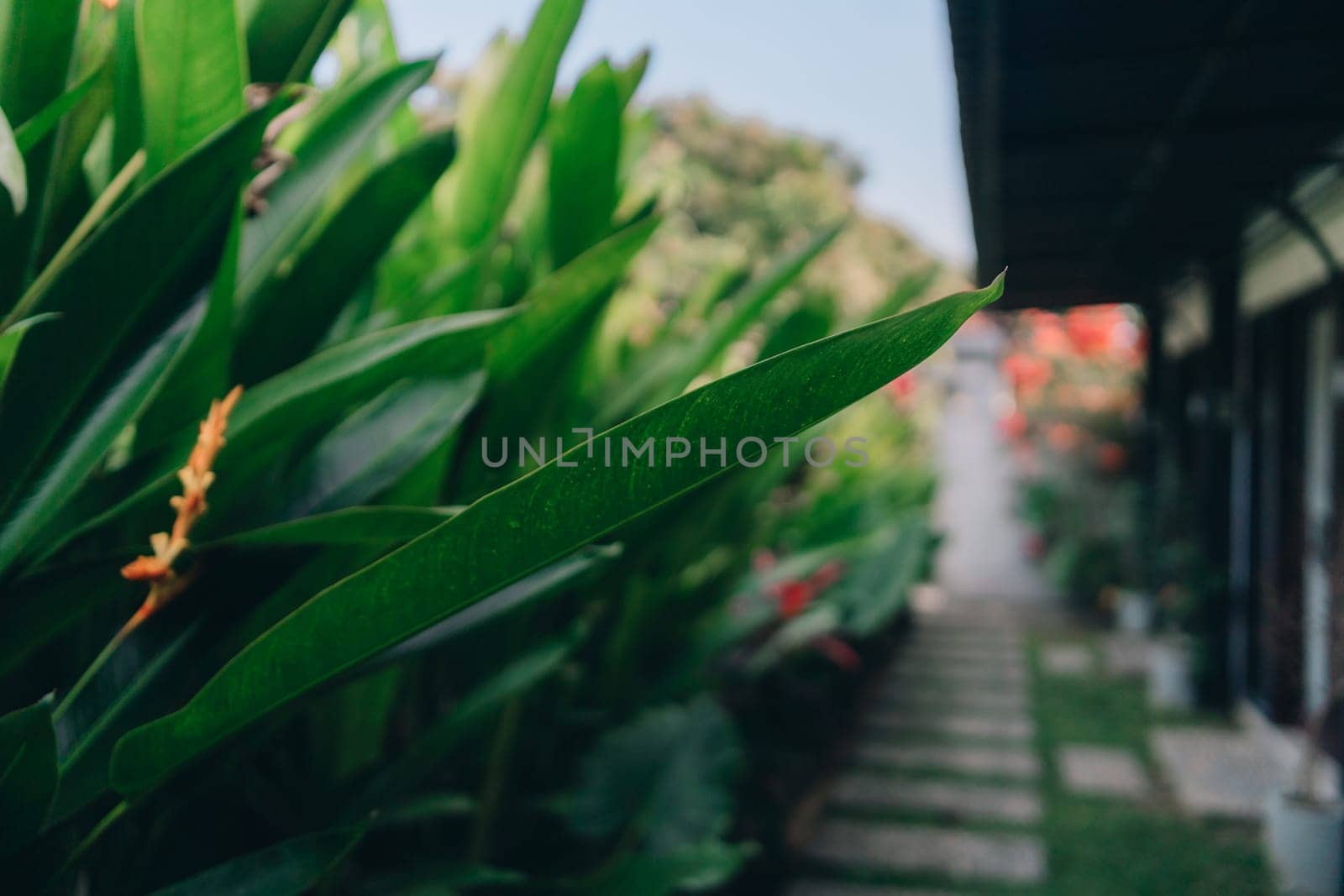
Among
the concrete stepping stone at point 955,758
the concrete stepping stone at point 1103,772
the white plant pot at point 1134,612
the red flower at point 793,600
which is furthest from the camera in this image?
the white plant pot at point 1134,612

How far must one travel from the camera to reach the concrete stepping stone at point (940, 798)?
3.42 meters

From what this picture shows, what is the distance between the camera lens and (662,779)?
1402 mm

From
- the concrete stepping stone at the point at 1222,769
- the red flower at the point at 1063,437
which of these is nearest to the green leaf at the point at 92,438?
the concrete stepping stone at the point at 1222,769

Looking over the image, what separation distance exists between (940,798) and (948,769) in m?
0.36

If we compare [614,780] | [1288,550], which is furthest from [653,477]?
[1288,550]

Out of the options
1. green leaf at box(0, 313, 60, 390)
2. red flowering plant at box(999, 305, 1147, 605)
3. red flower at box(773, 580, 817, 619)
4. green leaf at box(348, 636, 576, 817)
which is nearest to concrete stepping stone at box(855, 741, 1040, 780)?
red flower at box(773, 580, 817, 619)

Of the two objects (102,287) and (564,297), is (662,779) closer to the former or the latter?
(564,297)

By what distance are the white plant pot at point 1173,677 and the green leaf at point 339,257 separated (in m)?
4.78

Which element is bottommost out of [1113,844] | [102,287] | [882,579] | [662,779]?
[1113,844]

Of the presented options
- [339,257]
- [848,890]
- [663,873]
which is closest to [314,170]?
[339,257]

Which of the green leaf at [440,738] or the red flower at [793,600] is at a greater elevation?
the green leaf at [440,738]

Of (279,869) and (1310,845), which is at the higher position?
(279,869)

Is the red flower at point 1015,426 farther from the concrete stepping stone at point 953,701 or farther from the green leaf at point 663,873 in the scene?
the green leaf at point 663,873

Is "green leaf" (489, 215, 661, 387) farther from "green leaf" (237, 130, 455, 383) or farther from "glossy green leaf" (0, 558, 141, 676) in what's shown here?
"glossy green leaf" (0, 558, 141, 676)
